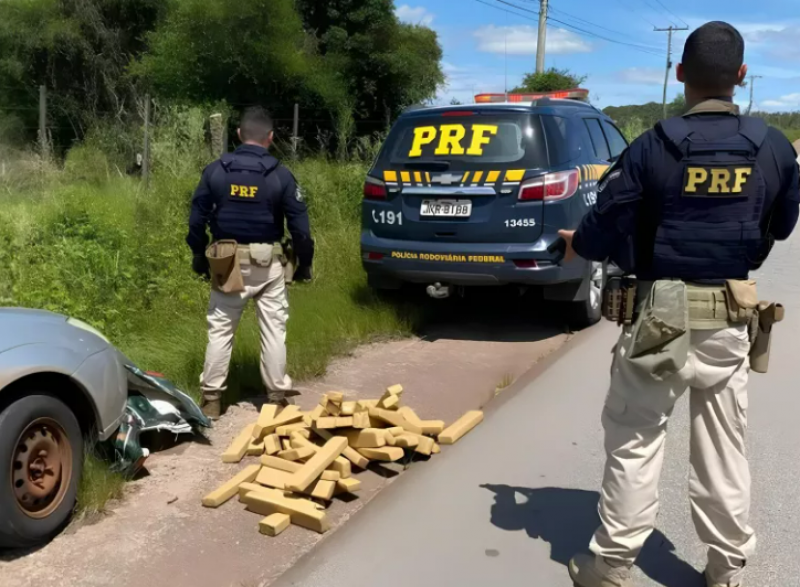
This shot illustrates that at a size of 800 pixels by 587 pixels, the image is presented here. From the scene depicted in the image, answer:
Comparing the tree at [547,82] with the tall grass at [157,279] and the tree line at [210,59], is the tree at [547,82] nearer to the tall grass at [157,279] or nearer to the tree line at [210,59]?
the tree line at [210,59]

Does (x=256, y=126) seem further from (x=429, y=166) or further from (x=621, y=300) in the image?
(x=621, y=300)

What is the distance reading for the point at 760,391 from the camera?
5.82 metres

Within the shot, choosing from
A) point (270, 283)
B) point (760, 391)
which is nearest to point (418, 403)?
point (270, 283)

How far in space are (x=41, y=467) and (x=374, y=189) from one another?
4.32 meters

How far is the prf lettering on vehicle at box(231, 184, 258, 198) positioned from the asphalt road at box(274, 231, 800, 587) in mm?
1906

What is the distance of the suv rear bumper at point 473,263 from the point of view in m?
6.64

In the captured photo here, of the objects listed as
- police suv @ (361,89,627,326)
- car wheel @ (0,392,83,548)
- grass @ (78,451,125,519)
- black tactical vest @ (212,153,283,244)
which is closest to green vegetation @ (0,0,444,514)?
grass @ (78,451,125,519)

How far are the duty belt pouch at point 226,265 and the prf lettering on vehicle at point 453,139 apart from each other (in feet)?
8.65

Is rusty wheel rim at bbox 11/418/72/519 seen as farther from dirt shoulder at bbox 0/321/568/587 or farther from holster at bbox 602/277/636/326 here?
holster at bbox 602/277/636/326

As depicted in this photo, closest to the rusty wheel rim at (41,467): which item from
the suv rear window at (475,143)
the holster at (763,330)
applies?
the holster at (763,330)

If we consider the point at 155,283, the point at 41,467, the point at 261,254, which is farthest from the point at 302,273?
the point at 155,283

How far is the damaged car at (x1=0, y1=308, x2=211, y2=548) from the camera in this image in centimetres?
320

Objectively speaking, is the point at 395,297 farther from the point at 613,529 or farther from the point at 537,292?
the point at 613,529

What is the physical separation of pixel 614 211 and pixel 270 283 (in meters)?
2.67
